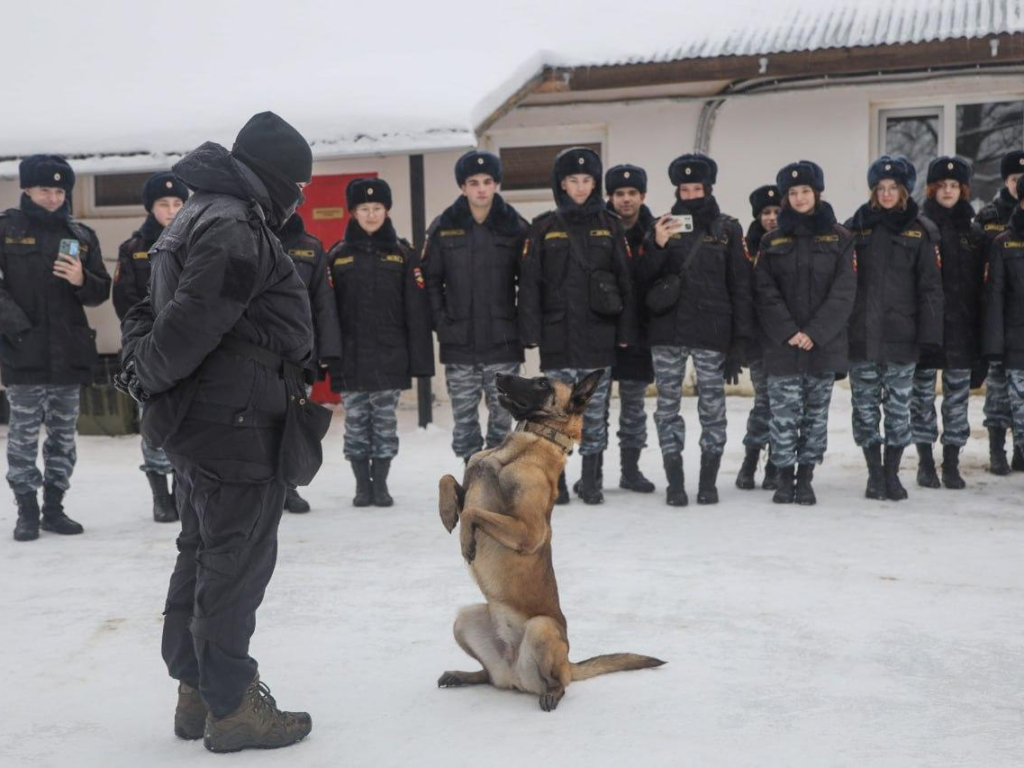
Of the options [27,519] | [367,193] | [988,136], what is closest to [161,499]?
[27,519]

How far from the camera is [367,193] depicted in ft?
24.4

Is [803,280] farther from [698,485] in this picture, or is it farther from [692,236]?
[698,485]

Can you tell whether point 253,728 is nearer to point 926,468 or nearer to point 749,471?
point 749,471

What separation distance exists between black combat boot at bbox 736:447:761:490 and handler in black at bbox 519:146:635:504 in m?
1.11

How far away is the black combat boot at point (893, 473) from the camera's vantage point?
7371mm

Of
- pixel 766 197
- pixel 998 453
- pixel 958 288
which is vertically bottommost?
pixel 998 453

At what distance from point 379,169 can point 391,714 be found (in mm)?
8863

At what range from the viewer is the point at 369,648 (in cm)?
454

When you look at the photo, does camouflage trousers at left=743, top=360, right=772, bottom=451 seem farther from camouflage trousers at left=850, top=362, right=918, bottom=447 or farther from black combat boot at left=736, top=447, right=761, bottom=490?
camouflage trousers at left=850, top=362, right=918, bottom=447

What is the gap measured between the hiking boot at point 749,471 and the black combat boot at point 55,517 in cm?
432

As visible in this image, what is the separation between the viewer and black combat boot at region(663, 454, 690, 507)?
23.8 ft

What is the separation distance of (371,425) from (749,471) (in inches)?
103

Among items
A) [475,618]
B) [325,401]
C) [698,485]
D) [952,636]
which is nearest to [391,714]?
[475,618]

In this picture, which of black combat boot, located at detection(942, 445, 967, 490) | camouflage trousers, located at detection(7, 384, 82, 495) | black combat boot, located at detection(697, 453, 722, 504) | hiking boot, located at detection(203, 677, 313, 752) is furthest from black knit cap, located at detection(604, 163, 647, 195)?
hiking boot, located at detection(203, 677, 313, 752)
